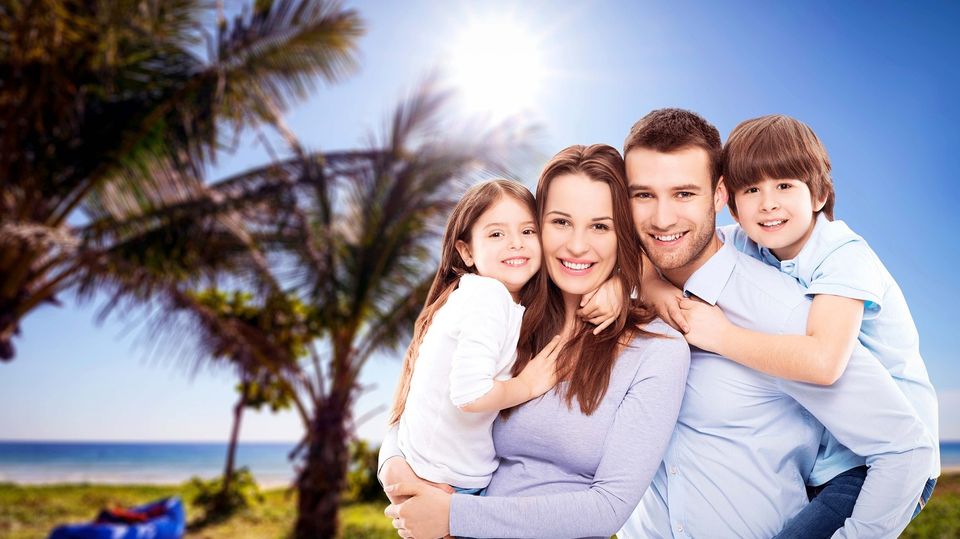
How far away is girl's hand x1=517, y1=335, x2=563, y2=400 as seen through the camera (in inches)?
85.2

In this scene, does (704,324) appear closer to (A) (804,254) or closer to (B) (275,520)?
(A) (804,254)

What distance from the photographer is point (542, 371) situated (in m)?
2.21

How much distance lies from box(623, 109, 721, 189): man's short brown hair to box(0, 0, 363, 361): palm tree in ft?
19.3

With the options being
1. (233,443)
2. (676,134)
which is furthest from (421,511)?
(233,443)

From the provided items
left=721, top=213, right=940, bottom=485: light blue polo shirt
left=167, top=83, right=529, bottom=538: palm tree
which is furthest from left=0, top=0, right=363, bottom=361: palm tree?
left=721, top=213, right=940, bottom=485: light blue polo shirt

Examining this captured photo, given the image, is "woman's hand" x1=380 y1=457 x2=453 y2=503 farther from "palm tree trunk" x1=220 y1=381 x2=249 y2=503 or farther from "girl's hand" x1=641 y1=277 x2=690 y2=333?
"palm tree trunk" x1=220 y1=381 x2=249 y2=503

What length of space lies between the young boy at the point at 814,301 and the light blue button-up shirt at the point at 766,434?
71 mm

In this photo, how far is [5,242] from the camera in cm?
667

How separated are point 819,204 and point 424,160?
19.8 ft

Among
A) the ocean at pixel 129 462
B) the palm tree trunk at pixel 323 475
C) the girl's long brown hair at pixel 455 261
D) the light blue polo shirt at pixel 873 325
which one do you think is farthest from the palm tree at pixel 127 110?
the ocean at pixel 129 462

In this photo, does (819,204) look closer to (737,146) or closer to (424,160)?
(737,146)

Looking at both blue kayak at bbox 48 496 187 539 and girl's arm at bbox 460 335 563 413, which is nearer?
girl's arm at bbox 460 335 563 413

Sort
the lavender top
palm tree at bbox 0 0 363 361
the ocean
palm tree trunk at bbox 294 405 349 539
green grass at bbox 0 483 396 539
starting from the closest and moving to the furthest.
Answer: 1. the lavender top
2. palm tree at bbox 0 0 363 361
3. palm tree trunk at bbox 294 405 349 539
4. green grass at bbox 0 483 396 539
5. the ocean

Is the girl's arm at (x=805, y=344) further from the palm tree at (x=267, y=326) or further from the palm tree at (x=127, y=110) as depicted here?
the palm tree at (x=267, y=326)
